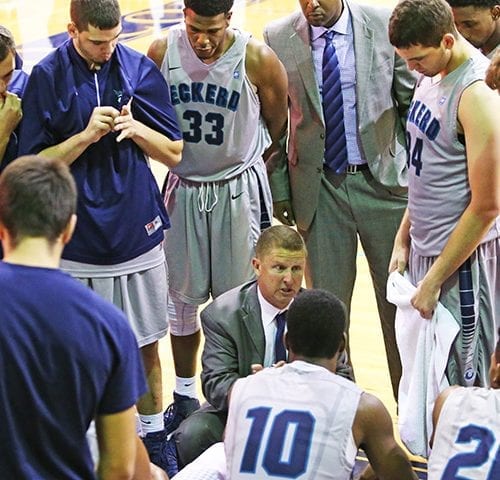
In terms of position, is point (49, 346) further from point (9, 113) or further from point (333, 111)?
point (333, 111)

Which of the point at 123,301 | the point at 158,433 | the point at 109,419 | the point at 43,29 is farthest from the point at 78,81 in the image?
the point at 43,29

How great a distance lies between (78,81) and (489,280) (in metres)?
1.64

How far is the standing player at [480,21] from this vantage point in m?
4.29

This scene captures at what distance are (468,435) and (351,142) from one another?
1965 millimetres

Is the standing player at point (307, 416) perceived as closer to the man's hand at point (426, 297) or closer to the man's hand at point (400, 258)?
the man's hand at point (426, 297)

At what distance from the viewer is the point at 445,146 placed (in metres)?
3.86

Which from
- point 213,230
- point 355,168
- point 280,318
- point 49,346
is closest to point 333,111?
point 355,168

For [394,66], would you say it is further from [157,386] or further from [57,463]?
[57,463]

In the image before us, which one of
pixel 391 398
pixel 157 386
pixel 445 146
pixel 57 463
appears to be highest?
pixel 445 146

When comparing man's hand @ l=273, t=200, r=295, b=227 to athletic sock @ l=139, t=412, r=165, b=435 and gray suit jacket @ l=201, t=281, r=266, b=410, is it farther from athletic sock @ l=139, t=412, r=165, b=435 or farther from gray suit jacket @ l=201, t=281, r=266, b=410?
athletic sock @ l=139, t=412, r=165, b=435

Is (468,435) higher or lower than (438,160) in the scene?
lower

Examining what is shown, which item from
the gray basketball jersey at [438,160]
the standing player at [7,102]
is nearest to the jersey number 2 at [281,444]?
the gray basketball jersey at [438,160]

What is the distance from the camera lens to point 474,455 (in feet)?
9.45

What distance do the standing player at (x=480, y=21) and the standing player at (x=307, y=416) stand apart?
5.15 ft
